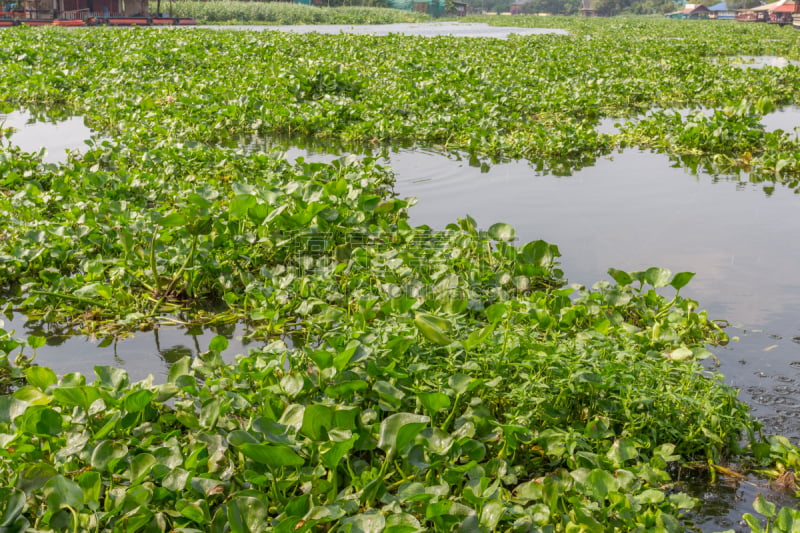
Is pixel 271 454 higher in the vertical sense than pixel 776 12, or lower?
lower

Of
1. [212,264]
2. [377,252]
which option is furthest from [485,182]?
[212,264]

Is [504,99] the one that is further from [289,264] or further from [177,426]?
[177,426]

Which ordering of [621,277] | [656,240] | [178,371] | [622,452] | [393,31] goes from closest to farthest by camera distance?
[622,452]
[178,371]
[621,277]
[656,240]
[393,31]

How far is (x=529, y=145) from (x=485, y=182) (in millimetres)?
1297

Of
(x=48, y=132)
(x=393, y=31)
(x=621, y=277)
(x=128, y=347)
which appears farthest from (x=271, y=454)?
(x=393, y=31)

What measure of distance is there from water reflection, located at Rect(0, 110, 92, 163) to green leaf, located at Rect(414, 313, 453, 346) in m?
5.33

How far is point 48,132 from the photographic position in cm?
840

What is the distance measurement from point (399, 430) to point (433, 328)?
625 millimetres

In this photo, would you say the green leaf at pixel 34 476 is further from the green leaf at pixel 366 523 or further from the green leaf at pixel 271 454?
the green leaf at pixel 366 523

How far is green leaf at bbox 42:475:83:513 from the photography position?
1913mm

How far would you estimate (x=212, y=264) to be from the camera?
3822 mm

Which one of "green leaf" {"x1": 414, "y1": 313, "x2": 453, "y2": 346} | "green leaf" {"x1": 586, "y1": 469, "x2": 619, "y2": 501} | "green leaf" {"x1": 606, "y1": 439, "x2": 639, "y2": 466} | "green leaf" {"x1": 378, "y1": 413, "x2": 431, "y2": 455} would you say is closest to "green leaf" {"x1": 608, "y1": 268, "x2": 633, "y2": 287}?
"green leaf" {"x1": 414, "y1": 313, "x2": 453, "y2": 346}

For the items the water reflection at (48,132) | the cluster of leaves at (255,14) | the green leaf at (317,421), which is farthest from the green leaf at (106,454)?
the cluster of leaves at (255,14)

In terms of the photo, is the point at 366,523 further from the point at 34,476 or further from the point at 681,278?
the point at 681,278
